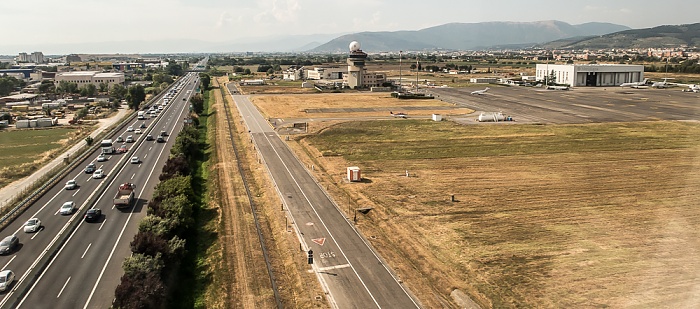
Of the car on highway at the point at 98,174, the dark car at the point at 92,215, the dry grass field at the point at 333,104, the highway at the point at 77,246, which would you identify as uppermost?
the dry grass field at the point at 333,104

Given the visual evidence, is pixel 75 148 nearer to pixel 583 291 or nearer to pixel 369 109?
pixel 369 109

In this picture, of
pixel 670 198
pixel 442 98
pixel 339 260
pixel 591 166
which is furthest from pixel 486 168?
pixel 442 98

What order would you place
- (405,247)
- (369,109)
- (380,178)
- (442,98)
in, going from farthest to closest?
1. (442,98)
2. (369,109)
3. (380,178)
4. (405,247)

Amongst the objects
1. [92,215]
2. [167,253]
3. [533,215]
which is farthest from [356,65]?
[167,253]

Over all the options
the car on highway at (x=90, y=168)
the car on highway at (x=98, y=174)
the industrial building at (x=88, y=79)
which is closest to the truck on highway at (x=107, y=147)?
the car on highway at (x=90, y=168)

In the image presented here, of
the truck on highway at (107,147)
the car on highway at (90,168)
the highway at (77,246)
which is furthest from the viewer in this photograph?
the truck on highway at (107,147)

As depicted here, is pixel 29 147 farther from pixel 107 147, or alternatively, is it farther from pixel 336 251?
pixel 336 251

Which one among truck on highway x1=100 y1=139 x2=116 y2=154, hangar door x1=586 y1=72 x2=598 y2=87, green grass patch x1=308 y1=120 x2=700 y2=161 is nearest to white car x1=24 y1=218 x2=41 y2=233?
truck on highway x1=100 y1=139 x2=116 y2=154

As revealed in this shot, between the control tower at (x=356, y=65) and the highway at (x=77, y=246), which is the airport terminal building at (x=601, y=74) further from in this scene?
the highway at (x=77, y=246)
